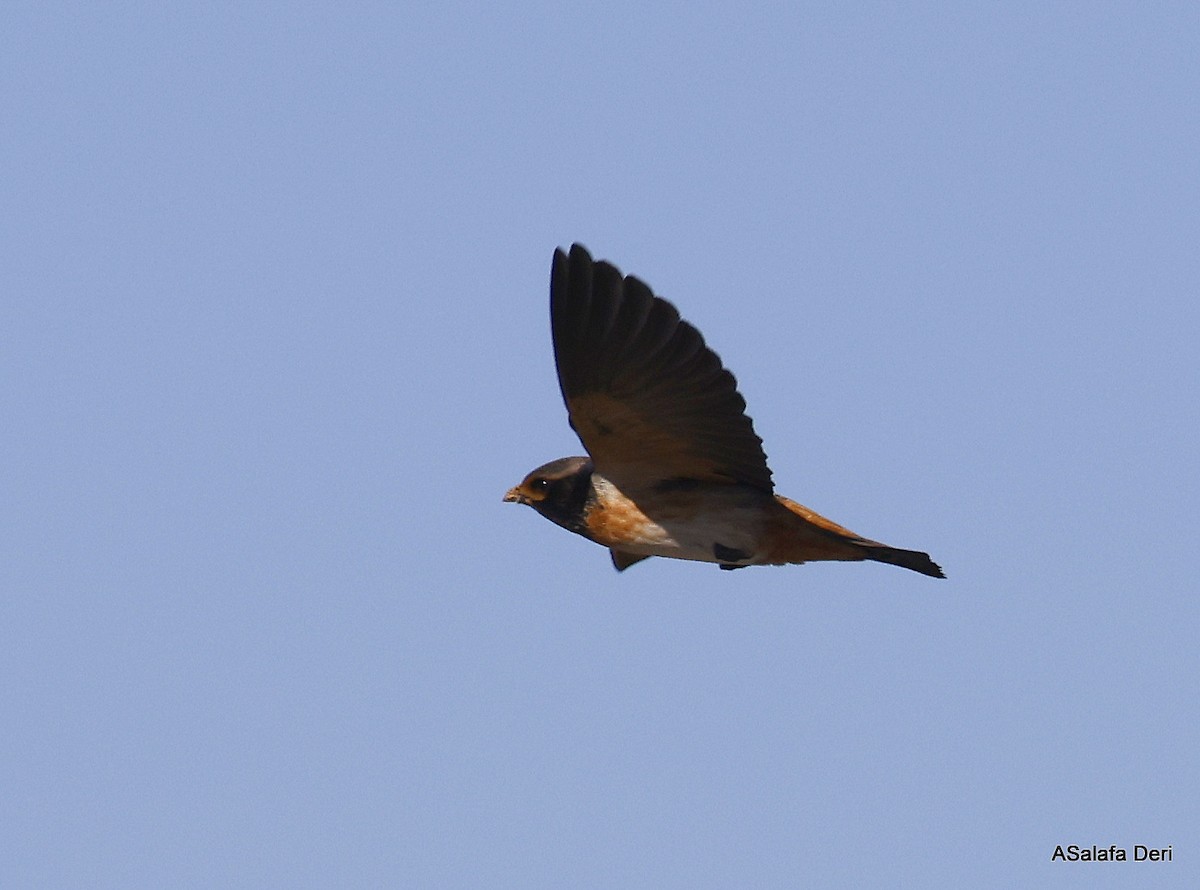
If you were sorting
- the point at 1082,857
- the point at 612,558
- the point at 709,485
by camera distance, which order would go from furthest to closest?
1. the point at 612,558
2. the point at 1082,857
3. the point at 709,485

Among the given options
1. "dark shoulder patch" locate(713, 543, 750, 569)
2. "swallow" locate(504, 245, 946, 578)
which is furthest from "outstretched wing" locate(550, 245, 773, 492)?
"dark shoulder patch" locate(713, 543, 750, 569)

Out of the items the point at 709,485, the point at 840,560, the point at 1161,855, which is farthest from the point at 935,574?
the point at 1161,855

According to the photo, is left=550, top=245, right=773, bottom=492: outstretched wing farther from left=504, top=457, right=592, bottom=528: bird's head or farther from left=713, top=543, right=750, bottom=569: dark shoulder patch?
left=713, top=543, right=750, bottom=569: dark shoulder patch

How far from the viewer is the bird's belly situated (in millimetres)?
11898

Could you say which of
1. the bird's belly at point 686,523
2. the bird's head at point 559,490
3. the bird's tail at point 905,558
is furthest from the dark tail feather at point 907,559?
the bird's head at point 559,490

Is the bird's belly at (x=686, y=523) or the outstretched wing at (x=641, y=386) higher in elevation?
the outstretched wing at (x=641, y=386)

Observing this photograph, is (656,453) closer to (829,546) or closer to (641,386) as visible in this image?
(641,386)

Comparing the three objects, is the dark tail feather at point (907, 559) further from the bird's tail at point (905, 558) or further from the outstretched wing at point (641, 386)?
the outstretched wing at point (641, 386)

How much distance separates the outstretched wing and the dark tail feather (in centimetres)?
78

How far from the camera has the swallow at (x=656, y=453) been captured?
10703mm

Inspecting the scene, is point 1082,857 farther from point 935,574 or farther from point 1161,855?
point 935,574

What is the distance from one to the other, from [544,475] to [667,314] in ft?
6.60

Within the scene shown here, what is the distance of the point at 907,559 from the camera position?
12062 mm

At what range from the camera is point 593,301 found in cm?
1073
